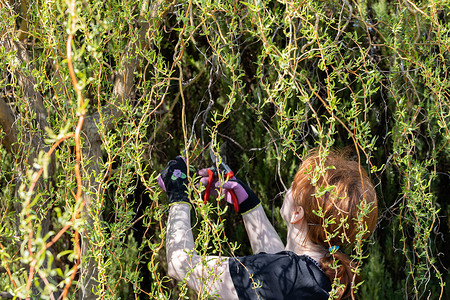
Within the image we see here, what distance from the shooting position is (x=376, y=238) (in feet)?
8.10

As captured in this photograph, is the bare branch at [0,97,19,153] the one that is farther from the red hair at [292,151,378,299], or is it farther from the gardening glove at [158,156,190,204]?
the red hair at [292,151,378,299]

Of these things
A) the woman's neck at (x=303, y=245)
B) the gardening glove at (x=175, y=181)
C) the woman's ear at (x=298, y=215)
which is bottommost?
the woman's neck at (x=303, y=245)

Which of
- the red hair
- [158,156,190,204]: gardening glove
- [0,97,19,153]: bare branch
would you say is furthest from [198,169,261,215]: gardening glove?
[0,97,19,153]: bare branch

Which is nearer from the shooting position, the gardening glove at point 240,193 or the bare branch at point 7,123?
the gardening glove at point 240,193

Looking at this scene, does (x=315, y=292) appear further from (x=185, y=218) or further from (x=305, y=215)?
(x=185, y=218)

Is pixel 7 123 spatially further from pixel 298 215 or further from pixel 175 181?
pixel 298 215

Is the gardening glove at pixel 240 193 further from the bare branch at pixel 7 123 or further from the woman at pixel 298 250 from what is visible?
the bare branch at pixel 7 123

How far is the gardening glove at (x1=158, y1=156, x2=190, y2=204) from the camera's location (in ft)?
5.71

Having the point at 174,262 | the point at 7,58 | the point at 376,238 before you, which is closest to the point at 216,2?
the point at 7,58

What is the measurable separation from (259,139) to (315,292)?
1.06 m

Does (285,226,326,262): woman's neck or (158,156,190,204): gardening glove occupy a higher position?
(158,156,190,204): gardening glove

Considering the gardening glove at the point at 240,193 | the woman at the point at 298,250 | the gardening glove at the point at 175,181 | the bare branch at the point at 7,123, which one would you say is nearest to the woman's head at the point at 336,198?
the woman at the point at 298,250

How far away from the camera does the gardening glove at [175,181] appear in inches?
68.5

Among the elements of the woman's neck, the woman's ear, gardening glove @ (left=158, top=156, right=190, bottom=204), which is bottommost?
the woman's neck
